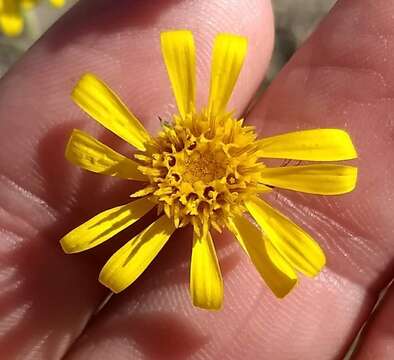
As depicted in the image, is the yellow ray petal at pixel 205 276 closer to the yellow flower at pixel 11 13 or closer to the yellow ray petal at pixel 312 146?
the yellow ray petal at pixel 312 146

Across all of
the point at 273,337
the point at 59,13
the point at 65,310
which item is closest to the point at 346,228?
the point at 273,337

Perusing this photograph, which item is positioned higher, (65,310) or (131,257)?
(131,257)

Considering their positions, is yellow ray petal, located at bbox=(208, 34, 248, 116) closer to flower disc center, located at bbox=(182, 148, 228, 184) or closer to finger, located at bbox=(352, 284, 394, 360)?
flower disc center, located at bbox=(182, 148, 228, 184)

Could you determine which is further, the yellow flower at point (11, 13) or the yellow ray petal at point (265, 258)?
the yellow flower at point (11, 13)

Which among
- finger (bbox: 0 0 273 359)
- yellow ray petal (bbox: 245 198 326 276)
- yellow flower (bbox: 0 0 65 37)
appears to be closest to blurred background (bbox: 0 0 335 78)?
yellow flower (bbox: 0 0 65 37)

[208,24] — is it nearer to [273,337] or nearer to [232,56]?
[232,56]

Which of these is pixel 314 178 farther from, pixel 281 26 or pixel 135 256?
pixel 281 26

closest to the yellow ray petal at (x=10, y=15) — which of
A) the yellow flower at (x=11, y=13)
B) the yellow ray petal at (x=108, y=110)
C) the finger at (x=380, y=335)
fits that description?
the yellow flower at (x=11, y=13)
